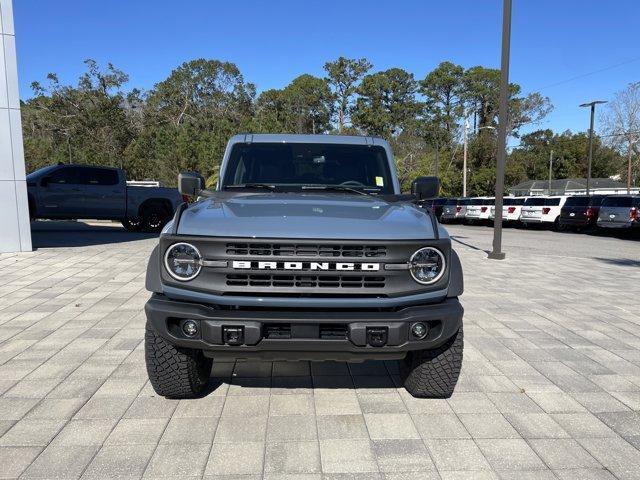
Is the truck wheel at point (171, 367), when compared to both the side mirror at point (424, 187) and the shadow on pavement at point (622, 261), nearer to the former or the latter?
the side mirror at point (424, 187)

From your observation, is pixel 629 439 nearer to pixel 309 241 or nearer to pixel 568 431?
pixel 568 431

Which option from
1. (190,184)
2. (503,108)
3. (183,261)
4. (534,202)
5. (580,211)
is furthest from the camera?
(534,202)

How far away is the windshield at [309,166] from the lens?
15.1 ft

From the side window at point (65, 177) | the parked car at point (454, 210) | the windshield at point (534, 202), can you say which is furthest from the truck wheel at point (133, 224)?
the parked car at point (454, 210)

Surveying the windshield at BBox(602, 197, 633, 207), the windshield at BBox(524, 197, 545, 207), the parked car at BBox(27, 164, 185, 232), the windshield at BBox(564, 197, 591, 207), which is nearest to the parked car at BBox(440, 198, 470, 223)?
the windshield at BBox(524, 197, 545, 207)

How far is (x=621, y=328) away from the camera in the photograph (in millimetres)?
6070

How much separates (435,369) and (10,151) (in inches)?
410

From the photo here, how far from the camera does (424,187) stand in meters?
4.60

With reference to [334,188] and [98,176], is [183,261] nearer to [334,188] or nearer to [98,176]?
[334,188]

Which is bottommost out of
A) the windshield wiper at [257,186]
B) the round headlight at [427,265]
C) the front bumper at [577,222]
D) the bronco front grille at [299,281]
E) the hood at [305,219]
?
the front bumper at [577,222]

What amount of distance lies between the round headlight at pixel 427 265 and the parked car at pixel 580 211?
2189cm

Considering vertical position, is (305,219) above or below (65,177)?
below

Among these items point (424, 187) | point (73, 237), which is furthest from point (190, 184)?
point (73, 237)

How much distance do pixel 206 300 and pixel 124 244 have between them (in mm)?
10990
